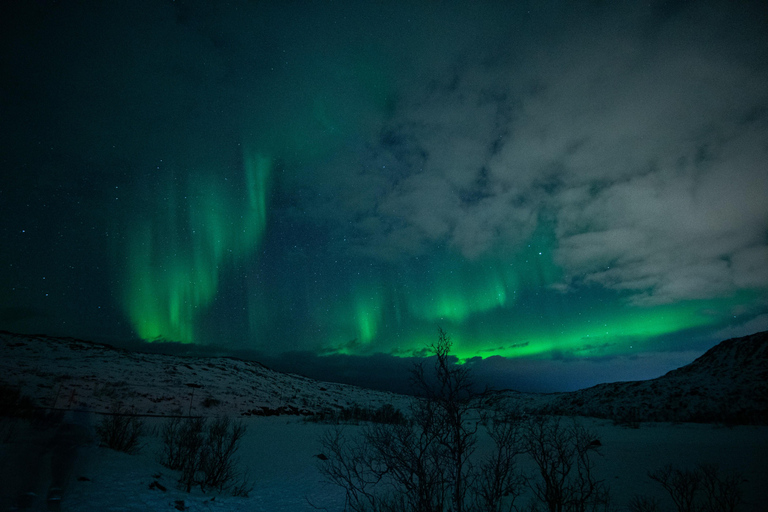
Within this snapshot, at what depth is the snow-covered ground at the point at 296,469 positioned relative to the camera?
5.45 metres

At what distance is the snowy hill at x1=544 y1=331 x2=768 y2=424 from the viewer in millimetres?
17453

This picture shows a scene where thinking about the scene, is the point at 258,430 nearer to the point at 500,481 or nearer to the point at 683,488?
the point at 500,481

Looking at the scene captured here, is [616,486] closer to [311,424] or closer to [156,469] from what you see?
[156,469]

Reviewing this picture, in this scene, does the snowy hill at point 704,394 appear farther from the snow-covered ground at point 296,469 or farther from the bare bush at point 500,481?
the bare bush at point 500,481

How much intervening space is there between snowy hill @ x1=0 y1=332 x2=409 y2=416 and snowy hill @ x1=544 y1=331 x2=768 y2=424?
25.2 m

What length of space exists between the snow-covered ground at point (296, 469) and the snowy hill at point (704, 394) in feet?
11.3

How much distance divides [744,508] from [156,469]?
502 inches

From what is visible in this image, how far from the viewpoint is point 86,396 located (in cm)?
1945

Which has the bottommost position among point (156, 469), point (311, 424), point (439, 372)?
point (311, 424)

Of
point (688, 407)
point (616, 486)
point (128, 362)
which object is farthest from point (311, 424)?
point (128, 362)

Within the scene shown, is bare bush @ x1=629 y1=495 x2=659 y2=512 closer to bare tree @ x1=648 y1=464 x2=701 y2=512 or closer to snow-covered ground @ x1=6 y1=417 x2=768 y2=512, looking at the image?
snow-covered ground @ x1=6 y1=417 x2=768 y2=512

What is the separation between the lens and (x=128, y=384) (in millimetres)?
24344

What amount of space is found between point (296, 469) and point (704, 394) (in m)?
25.3

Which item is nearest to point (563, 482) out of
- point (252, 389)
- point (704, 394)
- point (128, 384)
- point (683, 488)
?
point (683, 488)
